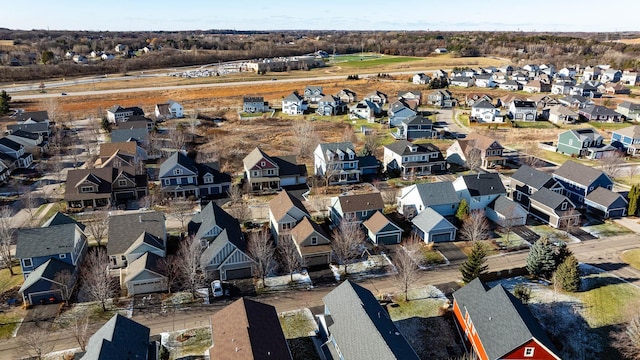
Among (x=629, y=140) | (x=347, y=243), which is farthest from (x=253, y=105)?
(x=629, y=140)

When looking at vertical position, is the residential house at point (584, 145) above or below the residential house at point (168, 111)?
below

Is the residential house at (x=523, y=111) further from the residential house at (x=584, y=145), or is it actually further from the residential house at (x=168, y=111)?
the residential house at (x=168, y=111)

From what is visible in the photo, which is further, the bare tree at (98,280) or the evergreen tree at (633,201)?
the evergreen tree at (633,201)

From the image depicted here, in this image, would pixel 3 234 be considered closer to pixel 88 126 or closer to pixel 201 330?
pixel 201 330

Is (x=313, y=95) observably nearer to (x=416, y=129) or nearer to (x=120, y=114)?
(x=416, y=129)

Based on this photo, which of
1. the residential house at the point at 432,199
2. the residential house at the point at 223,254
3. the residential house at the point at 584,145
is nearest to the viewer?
the residential house at the point at 223,254

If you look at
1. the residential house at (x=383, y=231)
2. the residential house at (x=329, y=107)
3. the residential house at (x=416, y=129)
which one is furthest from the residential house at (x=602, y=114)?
the residential house at (x=383, y=231)
